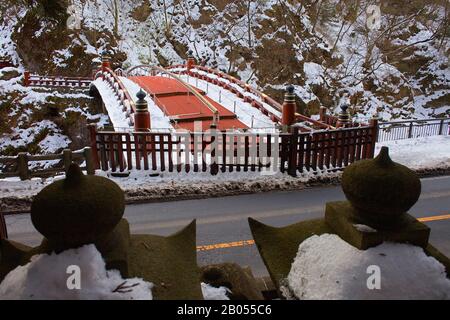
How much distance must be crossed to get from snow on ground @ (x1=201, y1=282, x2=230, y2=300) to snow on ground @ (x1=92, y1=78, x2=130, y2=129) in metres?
10.1

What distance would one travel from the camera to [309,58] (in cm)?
3781

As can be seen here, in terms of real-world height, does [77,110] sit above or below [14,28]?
below

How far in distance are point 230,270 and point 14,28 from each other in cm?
3926

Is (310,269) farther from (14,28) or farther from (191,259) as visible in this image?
(14,28)

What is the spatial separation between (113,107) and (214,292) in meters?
15.0

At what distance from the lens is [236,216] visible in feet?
26.4

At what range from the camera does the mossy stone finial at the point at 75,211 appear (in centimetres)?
248

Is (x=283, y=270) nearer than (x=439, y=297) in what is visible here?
No

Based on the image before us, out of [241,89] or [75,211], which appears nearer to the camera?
[75,211]

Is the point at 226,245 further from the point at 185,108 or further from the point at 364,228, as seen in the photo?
the point at 185,108

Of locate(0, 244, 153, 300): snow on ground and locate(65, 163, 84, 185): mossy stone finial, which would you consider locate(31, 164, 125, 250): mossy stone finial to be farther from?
locate(0, 244, 153, 300): snow on ground

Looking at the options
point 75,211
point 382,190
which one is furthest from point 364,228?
point 75,211
